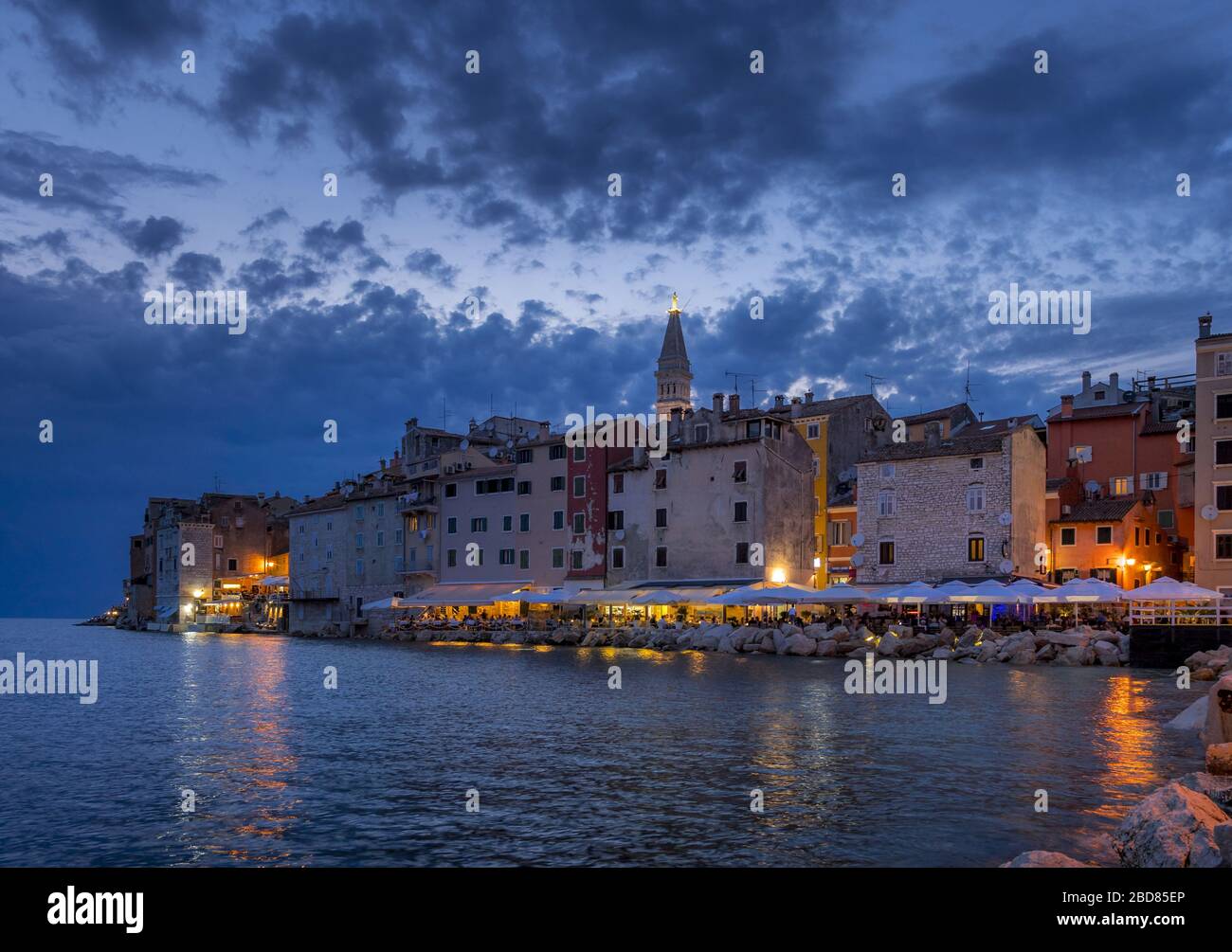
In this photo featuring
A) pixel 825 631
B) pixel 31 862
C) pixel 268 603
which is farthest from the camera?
pixel 268 603

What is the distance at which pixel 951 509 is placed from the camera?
165ft

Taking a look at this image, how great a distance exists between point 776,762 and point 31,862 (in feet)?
33.4

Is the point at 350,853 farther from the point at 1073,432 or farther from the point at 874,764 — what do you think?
the point at 1073,432

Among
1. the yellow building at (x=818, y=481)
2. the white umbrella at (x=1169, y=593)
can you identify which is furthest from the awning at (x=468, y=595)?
the white umbrella at (x=1169, y=593)

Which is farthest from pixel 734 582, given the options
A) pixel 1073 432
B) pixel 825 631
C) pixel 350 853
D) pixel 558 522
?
pixel 350 853

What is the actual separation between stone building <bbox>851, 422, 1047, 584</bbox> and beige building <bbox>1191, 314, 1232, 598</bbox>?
722 cm

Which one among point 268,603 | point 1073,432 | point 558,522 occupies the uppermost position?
point 1073,432

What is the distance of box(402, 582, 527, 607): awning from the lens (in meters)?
64.6

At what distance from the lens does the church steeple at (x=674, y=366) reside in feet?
425

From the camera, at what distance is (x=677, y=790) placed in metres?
14.4

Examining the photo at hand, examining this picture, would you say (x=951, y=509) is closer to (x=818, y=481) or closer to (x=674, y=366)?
(x=818, y=481)

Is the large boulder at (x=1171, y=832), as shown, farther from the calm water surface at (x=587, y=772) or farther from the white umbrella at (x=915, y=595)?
the white umbrella at (x=915, y=595)

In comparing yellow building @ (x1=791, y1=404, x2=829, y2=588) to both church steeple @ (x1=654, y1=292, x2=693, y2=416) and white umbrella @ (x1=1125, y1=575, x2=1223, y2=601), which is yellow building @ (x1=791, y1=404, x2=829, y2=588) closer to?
white umbrella @ (x1=1125, y1=575, x2=1223, y2=601)
